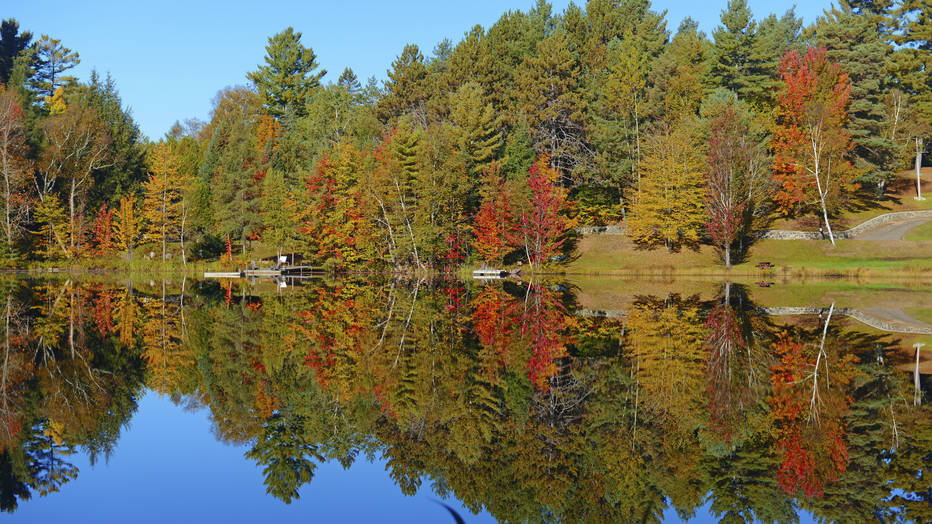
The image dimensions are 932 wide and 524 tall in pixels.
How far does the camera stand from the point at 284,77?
97.1 metres

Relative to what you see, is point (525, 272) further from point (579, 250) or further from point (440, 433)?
point (440, 433)

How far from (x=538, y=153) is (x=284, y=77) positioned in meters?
Answer: 47.3

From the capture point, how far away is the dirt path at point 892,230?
2217 inches

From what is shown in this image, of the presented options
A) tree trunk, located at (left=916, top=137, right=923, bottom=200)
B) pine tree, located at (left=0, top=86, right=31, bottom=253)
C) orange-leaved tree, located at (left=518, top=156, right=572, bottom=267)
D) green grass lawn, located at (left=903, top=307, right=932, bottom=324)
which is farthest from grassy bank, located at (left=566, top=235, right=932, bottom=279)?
pine tree, located at (left=0, top=86, right=31, bottom=253)

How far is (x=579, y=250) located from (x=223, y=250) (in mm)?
39894

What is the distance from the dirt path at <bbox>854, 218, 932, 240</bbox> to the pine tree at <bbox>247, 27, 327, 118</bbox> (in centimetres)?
7161

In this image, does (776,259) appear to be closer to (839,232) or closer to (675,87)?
(839,232)

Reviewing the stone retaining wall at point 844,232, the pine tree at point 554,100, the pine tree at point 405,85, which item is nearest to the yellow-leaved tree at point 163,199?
the pine tree at point 405,85

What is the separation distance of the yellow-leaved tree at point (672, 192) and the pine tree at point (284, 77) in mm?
55772

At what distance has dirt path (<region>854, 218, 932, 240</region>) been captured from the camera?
185ft

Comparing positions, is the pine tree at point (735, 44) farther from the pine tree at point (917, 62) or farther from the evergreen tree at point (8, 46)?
the evergreen tree at point (8, 46)

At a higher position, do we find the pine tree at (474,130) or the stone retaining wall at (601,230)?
the pine tree at (474,130)

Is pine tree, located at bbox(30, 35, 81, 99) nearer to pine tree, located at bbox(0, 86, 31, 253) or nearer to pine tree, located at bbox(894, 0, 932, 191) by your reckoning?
pine tree, located at bbox(0, 86, 31, 253)

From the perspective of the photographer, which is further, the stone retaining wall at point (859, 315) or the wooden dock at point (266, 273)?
the wooden dock at point (266, 273)
